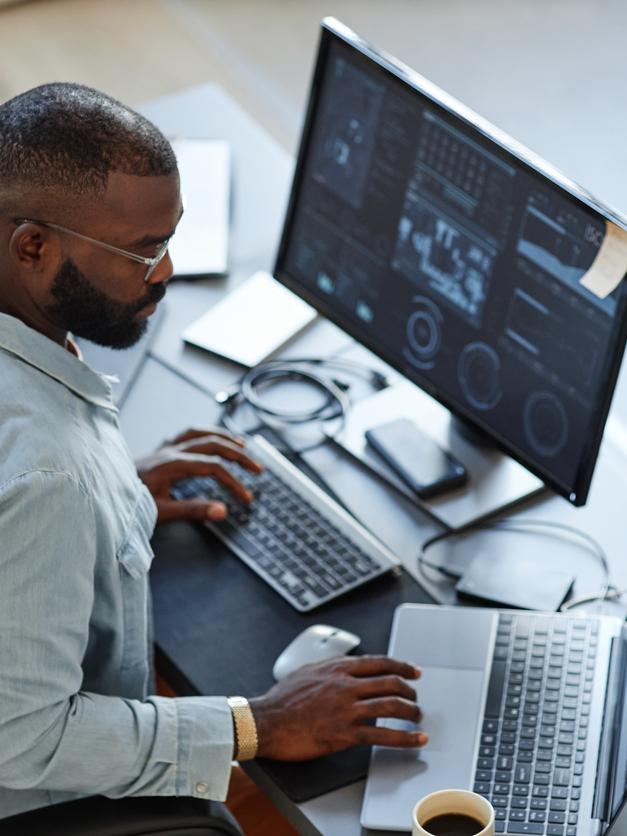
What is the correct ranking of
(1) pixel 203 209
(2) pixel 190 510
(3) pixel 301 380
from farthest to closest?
(1) pixel 203 209
(3) pixel 301 380
(2) pixel 190 510

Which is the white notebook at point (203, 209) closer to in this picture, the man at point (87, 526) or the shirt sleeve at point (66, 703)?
the man at point (87, 526)

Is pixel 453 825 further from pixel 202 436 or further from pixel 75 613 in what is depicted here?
pixel 202 436

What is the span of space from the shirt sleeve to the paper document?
0.67 metres

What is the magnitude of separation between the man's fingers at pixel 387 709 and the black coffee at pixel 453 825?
0.22 m

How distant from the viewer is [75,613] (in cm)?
141

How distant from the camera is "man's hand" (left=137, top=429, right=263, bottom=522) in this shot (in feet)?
6.21

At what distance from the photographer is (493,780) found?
1493 mm

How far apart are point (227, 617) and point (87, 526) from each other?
0.38 m

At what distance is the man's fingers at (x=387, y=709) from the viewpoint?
154 cm

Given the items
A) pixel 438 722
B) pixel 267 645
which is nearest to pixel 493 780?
pixel 438 722

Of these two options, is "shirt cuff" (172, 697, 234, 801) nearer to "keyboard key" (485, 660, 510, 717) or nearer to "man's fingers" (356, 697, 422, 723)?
"man's fingers" (356, 697, 422, 723)

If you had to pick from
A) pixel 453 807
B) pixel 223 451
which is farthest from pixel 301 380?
pixel 453 807

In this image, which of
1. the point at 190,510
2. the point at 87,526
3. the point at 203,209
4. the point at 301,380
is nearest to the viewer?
the point at 87,526

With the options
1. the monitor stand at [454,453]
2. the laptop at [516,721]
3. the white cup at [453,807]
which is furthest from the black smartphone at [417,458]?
the white cup at [453,807]
